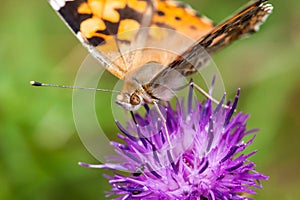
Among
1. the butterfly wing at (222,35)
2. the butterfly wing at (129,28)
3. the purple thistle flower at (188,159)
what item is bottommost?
the purple thistle flower at (188,159)

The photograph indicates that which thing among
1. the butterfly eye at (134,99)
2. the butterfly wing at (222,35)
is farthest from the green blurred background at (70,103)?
the butterfly eye at (134,99)

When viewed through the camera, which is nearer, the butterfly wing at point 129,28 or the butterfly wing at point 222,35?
the butterfly wing at point 222,35

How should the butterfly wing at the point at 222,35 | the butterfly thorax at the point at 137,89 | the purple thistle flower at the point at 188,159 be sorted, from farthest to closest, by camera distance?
the butterfly thorax at the point at 137,89, the purple thistle flower at the point at 188,159, the butterfly wing at the point at 222,35

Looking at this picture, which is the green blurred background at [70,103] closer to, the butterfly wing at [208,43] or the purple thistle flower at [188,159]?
the purple thistle flower at [188,159]

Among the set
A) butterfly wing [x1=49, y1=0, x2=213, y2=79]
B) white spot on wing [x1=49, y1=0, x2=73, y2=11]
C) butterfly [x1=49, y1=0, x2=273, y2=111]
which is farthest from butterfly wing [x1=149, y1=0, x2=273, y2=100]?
white spot on wing [x1=49, y1=0, x2=73, y2=11]

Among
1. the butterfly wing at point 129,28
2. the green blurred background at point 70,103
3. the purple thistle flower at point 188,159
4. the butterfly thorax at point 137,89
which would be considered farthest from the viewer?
the green blurred background at point 70,103

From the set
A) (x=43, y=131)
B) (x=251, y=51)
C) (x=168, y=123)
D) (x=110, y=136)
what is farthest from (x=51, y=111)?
(x=251, y=51)

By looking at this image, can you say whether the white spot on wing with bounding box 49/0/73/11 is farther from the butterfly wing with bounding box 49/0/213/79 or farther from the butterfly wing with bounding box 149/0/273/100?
the butterfly wing with bounding box 149/0/273/100
